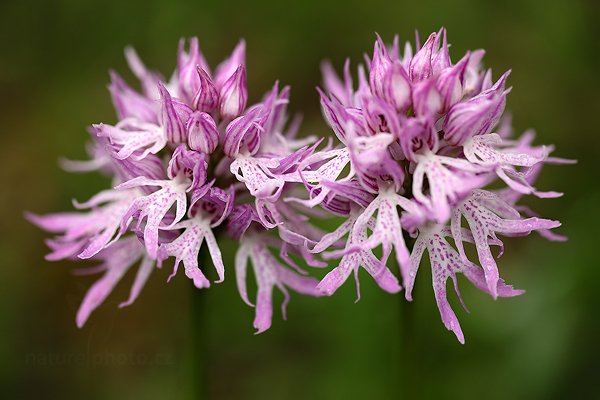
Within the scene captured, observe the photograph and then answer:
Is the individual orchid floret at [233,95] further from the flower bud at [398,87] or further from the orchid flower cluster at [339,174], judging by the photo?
the flower bud at [398,87]

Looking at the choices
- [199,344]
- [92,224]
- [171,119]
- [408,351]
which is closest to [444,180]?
[408,351]

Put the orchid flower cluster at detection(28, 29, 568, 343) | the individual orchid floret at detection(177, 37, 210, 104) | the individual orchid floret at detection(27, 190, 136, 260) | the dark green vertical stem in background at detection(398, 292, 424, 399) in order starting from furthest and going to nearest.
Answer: the individual orchid floret at detection(27, 190, 136, 260), the individual orchid floret at detection(177, 37, 210, 104), the dark green vertical stem in background at detection(398, 292, 424, 399), the orchid flower cluster at detection(28, 29, 568, 343)

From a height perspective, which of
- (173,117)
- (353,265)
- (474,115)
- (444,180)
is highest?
(173,117)

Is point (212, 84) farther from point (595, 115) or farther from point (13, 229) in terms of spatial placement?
point (595, 115)

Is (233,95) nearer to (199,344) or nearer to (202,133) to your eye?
(202,133)

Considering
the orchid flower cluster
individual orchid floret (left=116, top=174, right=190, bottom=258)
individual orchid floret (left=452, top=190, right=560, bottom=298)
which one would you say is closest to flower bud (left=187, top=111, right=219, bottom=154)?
the orchid flower cluster

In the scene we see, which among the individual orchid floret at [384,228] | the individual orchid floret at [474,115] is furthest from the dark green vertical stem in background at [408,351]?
the individual orchid floret at [474,115]

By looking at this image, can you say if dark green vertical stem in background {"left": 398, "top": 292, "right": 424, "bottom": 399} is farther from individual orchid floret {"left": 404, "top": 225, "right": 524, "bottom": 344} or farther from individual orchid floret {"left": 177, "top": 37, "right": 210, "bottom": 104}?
individual orchid floret {"left": 177, "top": 37, "right": 210, "bottom": 104}
